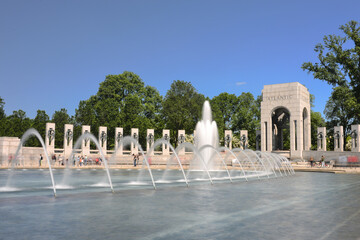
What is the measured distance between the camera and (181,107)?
2788 inches

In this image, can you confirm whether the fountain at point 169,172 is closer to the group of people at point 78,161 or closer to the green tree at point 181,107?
the group of people at point 78,161

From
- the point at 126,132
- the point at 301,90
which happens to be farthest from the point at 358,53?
the point at 126,132

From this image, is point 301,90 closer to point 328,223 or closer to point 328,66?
point 328,66

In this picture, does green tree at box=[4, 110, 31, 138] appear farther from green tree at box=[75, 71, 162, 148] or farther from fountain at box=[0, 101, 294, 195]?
fountain at box=[0, 101, 294, 195]

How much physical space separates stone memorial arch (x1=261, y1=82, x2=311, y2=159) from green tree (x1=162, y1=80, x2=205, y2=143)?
1582cm

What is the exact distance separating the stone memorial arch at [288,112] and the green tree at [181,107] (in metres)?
15.8

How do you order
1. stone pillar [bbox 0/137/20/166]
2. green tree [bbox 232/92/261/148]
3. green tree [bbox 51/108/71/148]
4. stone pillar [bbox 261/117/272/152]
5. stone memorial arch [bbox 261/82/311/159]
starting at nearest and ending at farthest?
stone pillar [bbox 0/137/20/166] → stone memorial arch [bbox 261/82/311/159] → stone pillar [bbox 261/117/272/152] → green tree [bbox 51/108/71/148] → green tree [bbox 232/92/261/148]

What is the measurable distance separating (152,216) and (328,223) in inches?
158

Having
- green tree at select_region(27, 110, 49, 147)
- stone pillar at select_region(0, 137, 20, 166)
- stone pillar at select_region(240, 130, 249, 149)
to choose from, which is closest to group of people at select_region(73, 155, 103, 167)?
stone pillar at select_region(0, 137, 20, 166)

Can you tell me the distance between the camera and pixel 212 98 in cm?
8412

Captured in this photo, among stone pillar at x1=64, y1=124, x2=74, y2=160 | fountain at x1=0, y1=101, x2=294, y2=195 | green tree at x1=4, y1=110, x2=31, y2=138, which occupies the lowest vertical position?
fountain at x1=0, y1=101, x2=294, y2=195

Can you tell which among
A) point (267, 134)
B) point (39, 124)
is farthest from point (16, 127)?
point (267, 134)

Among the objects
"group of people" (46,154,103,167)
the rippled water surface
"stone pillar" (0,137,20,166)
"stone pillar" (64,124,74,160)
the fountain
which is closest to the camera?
the rippled water surface

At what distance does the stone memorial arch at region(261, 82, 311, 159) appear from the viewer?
189ft
